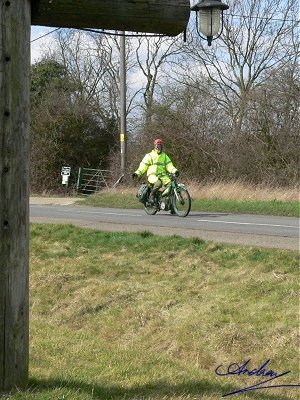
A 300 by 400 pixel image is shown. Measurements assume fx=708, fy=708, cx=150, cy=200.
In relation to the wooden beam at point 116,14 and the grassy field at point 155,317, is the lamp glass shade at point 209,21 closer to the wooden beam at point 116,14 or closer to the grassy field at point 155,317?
the grassy field at point 155,317

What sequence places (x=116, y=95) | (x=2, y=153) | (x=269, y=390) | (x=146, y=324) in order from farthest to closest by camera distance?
(x=116, y=95) < (x=146, y=324) < (x=269, y=390) < (x=2, y=153)

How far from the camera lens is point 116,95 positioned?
41.5 metres

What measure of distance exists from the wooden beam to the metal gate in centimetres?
2821

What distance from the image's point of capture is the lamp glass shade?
10483mm

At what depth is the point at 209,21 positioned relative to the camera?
36.1 feet

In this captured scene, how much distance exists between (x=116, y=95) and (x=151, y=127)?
37.9 feet

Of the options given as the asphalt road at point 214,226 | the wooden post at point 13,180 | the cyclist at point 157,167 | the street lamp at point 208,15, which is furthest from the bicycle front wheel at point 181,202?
the wooden post at point 13,180

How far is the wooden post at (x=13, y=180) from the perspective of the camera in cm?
396

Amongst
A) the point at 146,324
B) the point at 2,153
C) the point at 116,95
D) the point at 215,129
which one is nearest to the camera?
the point at 2,153

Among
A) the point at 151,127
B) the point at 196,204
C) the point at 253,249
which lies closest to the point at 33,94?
the point at 151,127

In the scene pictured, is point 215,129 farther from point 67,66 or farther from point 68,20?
point 68,20

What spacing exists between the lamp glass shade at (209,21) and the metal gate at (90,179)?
2111 cm

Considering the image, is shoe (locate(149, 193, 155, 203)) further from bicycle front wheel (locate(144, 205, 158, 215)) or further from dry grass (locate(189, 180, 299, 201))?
dry grass (locate(189, 180, 299, 201))
